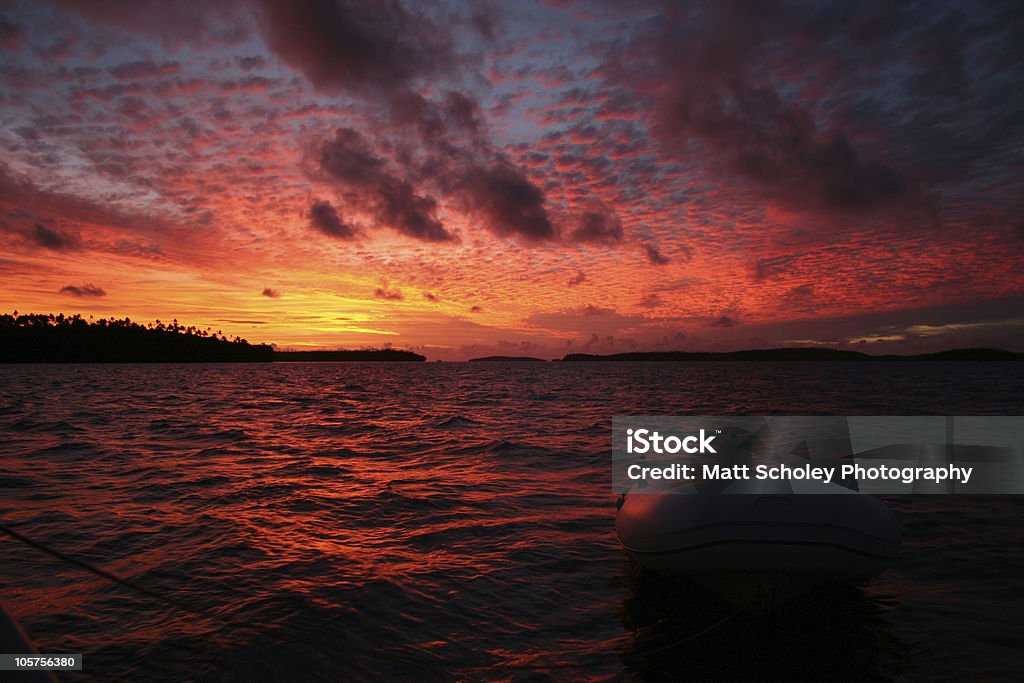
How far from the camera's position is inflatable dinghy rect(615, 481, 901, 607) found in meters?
5.20

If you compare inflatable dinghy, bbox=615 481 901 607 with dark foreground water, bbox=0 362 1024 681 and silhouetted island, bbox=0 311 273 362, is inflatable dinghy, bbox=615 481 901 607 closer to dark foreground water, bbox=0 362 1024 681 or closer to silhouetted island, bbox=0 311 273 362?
dark foreground water, bbox=0 362 1024 681

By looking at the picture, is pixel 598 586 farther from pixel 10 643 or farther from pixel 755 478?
pixel 10 643

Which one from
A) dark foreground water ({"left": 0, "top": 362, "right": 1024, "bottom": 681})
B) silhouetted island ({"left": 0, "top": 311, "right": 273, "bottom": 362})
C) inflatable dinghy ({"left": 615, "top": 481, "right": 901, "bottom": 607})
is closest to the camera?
dark foreground water ({"left": 0, "top": 362, "right": 1024, "bottom": 681})

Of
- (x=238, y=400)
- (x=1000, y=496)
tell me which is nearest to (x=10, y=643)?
(x=1000, y=496)

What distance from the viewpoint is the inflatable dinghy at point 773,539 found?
5.20 m

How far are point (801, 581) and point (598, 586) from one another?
8.00ft

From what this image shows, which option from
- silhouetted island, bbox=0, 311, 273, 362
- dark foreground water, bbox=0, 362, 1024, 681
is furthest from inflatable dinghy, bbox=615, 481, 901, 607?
silhouetted island, bbox=0, 311, 273, 362

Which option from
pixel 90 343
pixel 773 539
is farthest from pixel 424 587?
pixel 90 343

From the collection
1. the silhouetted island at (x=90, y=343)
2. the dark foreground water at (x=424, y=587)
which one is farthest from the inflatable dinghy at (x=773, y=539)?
the silhouetted island at (x=90, y=343)

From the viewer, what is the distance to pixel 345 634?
5.61 meters

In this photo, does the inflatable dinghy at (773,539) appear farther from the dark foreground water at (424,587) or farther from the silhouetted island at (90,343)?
the silhouetted island at (90,343)

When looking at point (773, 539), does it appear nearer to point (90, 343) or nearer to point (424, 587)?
point (424, 587)

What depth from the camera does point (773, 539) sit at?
5.17 m

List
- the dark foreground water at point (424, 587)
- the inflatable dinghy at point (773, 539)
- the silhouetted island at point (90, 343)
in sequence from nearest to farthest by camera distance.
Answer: the dark foreground water at point (424, 587) → the inflatable dinghy at point (773, 539) → the silhouetted island at point (90, 343)
